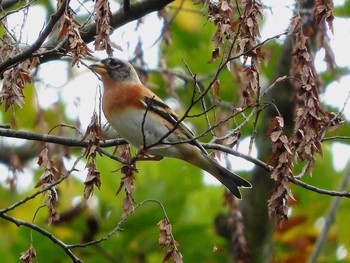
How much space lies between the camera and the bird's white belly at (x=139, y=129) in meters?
5.68

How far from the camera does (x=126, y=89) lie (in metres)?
6.05

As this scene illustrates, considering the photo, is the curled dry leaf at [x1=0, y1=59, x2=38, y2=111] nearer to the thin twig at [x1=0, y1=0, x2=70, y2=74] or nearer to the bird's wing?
the thin twig at [x1=0, y1=0, x2=70, y2=74]

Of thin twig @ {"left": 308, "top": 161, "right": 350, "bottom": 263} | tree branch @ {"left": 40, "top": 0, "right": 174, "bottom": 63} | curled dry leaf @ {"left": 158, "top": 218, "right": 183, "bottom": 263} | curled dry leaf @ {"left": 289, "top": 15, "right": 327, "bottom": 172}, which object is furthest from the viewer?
thin twig @ {"left": 308, "top": 161, "right": 350, "bottom": 263}

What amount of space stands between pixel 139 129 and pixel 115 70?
80 cm

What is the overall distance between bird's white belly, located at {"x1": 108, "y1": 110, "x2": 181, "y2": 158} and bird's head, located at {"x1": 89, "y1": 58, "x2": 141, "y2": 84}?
518mm

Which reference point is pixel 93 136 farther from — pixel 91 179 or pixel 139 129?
pixel 139 129

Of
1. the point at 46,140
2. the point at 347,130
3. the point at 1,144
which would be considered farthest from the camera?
the point at 1,144

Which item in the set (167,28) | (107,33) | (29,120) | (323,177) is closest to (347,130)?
(323,177)

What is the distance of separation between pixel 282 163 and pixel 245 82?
Result: 50 cm

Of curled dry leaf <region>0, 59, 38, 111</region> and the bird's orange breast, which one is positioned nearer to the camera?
curled dry leaf <region>0, 59, 38, 111</region>

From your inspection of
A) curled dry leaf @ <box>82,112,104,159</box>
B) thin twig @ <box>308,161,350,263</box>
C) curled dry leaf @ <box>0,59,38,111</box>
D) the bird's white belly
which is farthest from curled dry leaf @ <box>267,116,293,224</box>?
thin twig @ <box>308,161,350,263</box>

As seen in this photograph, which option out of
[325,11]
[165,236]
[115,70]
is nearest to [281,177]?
[165,236]

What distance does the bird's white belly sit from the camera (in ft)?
18.6

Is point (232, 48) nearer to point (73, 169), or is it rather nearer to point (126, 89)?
point (73, 169)
